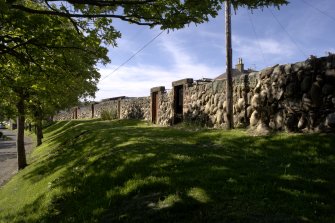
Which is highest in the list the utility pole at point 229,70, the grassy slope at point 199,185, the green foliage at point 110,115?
the utility pole at point 229,70

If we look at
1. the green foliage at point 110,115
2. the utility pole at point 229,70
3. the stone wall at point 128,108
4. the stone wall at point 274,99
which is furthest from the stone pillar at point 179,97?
the green foliage at point 110,115

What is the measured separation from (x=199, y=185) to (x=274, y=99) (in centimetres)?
595

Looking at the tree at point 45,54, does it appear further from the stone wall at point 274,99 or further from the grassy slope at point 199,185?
the stone wall at point 274,99

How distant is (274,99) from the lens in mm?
12062

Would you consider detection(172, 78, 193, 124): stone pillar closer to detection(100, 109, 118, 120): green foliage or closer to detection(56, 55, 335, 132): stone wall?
detection(56, 55, 335, 132): stone wall

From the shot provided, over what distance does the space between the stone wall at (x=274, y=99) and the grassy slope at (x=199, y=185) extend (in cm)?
91

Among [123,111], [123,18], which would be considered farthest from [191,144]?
[123,111]

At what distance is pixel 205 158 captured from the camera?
9.04 m

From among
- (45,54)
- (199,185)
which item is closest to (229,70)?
(45,54)

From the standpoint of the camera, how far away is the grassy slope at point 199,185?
20.0 feet

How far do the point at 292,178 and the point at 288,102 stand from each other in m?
4.69

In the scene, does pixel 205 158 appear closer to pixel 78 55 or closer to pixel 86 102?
pixel 78 55

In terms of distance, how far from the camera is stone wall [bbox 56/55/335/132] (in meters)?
10.4

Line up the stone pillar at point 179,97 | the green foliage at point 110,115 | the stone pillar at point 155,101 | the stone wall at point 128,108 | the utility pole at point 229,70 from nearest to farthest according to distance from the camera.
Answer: the utility pole at point 229,70 < the stone pillar at point 179,97 < the stone pillar at point 155,101 < the stone wall at point 128,108 < the green foliage at point 110,115
